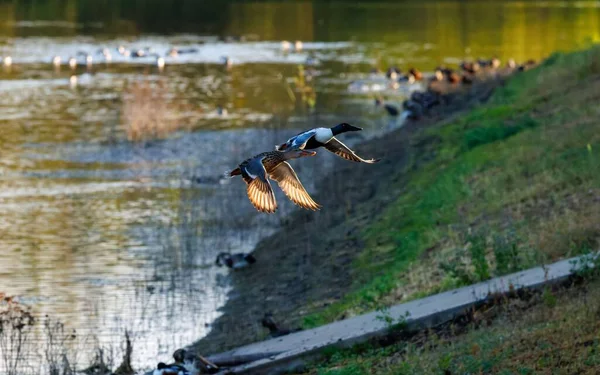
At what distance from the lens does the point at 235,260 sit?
1641 cm

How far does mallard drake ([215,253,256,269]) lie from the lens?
16391 millimetres

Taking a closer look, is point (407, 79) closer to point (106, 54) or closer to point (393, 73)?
point (393, 73)

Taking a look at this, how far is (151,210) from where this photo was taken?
19.8 metres

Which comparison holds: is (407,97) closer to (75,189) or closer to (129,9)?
(75,189)

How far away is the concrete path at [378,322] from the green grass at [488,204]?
51cm

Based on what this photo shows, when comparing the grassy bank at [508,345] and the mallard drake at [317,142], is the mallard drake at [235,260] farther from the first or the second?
the mallard drake at [317,142]

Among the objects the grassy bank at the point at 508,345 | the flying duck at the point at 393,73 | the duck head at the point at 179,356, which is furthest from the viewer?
the flying duck at the point at 393,73

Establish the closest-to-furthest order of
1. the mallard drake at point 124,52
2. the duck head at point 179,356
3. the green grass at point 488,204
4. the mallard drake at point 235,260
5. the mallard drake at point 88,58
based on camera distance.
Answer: the duck head at point 179,356, the green grass at point 488,204, the mallard drake at point 235,260, the mallard drake at point 88,58, the mallard drake at point 124,52

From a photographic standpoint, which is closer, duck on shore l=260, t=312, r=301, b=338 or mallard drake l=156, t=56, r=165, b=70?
duck on shore l=260, t=312, r=301, b=338

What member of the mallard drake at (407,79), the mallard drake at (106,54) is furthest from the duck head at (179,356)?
the mallard drake at (106,54)

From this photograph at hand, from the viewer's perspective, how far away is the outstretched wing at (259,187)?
7121 mm

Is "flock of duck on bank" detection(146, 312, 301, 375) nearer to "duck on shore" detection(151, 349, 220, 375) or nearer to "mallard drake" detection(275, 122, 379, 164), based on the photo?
"duck on shore" detection(151, 349, 220, 375)

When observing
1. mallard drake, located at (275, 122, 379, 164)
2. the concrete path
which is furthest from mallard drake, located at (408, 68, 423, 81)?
mallard drake, located at (275, 122, 379, 164)

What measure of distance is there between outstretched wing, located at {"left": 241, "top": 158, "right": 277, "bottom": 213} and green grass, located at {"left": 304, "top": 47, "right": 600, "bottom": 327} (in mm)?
5269
